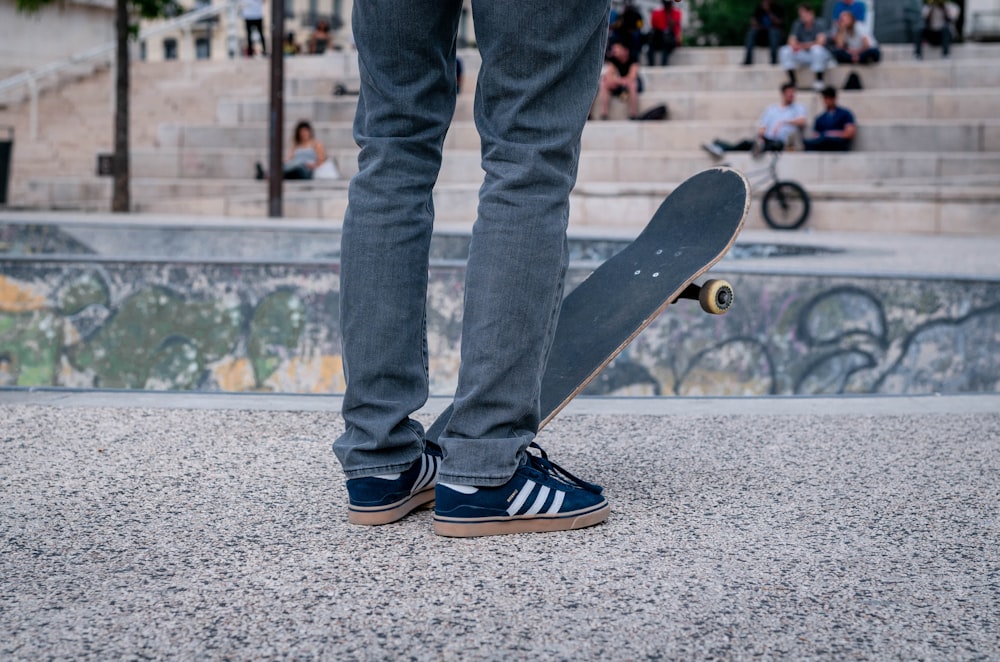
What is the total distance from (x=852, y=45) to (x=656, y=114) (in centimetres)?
365

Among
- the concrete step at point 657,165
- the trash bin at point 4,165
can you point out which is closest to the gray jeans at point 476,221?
the concrete step at point 657,165

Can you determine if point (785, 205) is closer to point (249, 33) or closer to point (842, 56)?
point (842, 56)

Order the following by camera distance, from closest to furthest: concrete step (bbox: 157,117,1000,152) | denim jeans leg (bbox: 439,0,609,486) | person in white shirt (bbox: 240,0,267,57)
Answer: denim jeans leg (bbox: 439,0,609,486), concrete step (bbox: 157,117,1000,152), person in white shirt (bbox: 240,0,267,57)

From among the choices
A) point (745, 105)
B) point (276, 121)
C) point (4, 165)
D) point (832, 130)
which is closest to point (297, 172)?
point (276, 121)

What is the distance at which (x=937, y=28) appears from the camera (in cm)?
1967

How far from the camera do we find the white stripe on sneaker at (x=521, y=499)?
2.06m

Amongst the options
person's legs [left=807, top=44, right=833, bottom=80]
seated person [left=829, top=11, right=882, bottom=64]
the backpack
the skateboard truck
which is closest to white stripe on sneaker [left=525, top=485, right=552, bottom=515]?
the skateboard truck

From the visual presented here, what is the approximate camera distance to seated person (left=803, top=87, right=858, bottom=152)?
15.8m

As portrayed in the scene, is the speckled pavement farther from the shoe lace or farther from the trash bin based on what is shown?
A: the trash bin

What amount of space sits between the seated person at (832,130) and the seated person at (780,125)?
0.80 ft

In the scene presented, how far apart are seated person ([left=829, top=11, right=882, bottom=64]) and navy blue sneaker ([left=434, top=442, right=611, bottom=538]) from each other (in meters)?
17.8

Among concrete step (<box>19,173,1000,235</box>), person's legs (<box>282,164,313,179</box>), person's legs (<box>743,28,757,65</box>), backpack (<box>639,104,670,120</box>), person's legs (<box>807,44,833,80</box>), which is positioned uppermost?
person's legs (<box>743,28,757,65</box>)

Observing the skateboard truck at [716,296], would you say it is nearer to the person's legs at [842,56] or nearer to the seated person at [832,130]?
the seated person at [832,130]

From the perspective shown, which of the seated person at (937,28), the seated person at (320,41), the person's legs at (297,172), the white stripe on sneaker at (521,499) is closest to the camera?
the white stripe on sneaker at (521,499)
